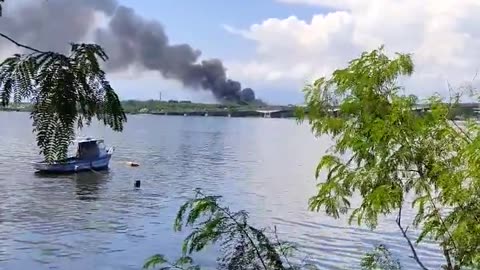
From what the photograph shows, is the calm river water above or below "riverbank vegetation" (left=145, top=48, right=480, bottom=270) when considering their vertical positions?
below

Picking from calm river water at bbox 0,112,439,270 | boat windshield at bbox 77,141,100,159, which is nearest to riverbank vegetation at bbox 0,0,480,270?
calm river water at bbox 0,112,439,270

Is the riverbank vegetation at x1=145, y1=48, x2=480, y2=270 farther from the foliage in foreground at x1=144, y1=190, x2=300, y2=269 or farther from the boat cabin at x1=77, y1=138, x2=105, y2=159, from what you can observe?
the boat cabin at x1=77, y1=138, x2=105, y2=159

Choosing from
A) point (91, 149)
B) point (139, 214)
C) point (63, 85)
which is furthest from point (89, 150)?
point (63, 85)

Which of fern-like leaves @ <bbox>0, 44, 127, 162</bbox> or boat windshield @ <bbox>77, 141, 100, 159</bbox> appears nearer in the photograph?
fern-like leaves @ <bbox>0, 44, 127, 162</bbox>

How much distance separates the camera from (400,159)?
19.4 ft

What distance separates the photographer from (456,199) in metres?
5.49

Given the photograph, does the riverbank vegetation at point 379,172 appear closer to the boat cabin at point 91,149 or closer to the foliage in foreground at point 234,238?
the foliage in foreground at point 234,238

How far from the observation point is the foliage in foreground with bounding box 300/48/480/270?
5531 millimetres

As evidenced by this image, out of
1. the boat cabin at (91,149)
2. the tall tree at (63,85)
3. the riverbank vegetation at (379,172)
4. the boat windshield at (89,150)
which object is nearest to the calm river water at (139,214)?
the boat cabin at (91,149)

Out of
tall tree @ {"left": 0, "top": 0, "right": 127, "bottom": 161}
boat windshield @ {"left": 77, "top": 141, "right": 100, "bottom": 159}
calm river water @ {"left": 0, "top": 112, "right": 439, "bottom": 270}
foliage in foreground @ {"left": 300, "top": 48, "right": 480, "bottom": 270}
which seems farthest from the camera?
boat windshield @ {"left": 77, "top": 141, "right": 100, "bottom": 159}

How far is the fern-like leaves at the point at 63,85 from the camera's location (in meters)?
2.29

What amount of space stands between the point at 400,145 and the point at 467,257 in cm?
112

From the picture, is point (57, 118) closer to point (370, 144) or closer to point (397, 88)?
point (370, 144)

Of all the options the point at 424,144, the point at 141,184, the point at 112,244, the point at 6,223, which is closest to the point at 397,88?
the point at 424,144
